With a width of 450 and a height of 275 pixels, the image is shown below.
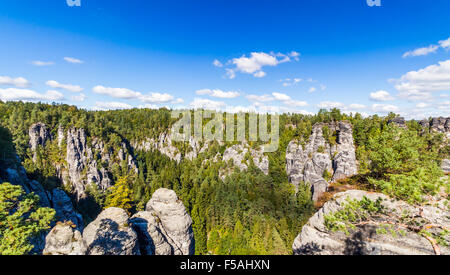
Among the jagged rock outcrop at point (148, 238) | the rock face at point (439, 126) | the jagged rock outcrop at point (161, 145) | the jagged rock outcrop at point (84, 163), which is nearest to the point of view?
the jagged rock outcrop at point (148, 238)

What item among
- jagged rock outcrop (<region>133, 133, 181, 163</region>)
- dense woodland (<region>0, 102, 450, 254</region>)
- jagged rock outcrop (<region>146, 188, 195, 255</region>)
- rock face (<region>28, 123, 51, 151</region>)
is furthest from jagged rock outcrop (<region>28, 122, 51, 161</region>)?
jagged rock outcrop (<region>146, 188, 195, 255</region>)

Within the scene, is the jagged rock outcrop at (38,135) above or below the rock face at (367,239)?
above

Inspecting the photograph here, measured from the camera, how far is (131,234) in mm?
16281

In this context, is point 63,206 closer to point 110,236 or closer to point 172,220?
point 172,220

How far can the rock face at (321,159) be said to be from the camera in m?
65.6

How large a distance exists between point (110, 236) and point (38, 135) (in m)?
73.2

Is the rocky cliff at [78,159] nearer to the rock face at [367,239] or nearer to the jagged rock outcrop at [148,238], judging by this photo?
the jagged rock outcrop at [148,238]

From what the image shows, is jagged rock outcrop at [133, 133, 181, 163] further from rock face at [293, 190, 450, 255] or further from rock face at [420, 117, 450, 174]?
rock face at [420, 117, 450, 174]

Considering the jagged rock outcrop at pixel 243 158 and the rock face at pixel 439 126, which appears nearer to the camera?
the rock face at pixel 439 126

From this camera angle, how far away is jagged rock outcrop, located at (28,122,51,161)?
60191mm

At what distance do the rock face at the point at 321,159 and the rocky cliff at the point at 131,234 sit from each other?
55.0 meters

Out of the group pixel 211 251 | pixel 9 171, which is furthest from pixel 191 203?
pixel 9 171

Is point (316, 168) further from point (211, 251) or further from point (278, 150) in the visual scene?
point (211, 251)

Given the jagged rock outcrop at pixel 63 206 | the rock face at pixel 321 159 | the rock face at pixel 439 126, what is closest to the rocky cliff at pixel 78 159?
the jagged rock outcrop at pixel 63 206
